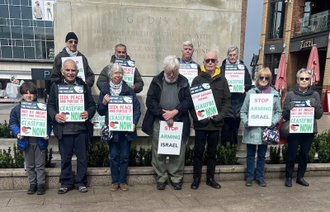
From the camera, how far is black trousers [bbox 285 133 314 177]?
4379 mm

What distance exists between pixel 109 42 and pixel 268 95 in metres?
3.81

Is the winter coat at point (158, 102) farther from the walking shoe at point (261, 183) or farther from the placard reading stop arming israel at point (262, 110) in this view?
the walking shoe at point (261, 183)

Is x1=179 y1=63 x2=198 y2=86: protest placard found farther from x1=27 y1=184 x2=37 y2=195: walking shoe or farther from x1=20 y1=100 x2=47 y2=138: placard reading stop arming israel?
x1=27 y1=184 x2=37 y2=195: walking shoe

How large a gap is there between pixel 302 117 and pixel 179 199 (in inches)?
94.7

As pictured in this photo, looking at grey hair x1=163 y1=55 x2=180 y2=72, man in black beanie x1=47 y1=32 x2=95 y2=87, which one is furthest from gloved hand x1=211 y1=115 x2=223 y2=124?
man in black beanie x1=47 y1=32 x2=95 y2=87

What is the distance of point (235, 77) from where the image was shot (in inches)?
191

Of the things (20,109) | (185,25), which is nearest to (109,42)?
→ (185,25)

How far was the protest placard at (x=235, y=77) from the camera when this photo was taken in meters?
4.82

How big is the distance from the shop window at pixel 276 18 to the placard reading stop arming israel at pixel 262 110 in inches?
934

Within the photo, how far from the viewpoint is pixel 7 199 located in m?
3.66

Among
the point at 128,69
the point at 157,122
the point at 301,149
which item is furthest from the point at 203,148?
the point at 128,69

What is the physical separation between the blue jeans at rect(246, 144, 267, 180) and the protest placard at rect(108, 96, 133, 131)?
6.94 ft

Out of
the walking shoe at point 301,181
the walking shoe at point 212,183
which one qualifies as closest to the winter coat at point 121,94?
the walking shoe at point 212,183

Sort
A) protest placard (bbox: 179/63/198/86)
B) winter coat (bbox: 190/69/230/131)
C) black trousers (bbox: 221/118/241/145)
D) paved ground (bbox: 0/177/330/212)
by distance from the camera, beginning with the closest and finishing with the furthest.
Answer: paved ground (bbox: 0/177/330/212)
winter coat (bbox: 190/69/230/131)
protest placard (bbox: 179/63/198/86)
black trousers (bbox: 221/118/241/145)
